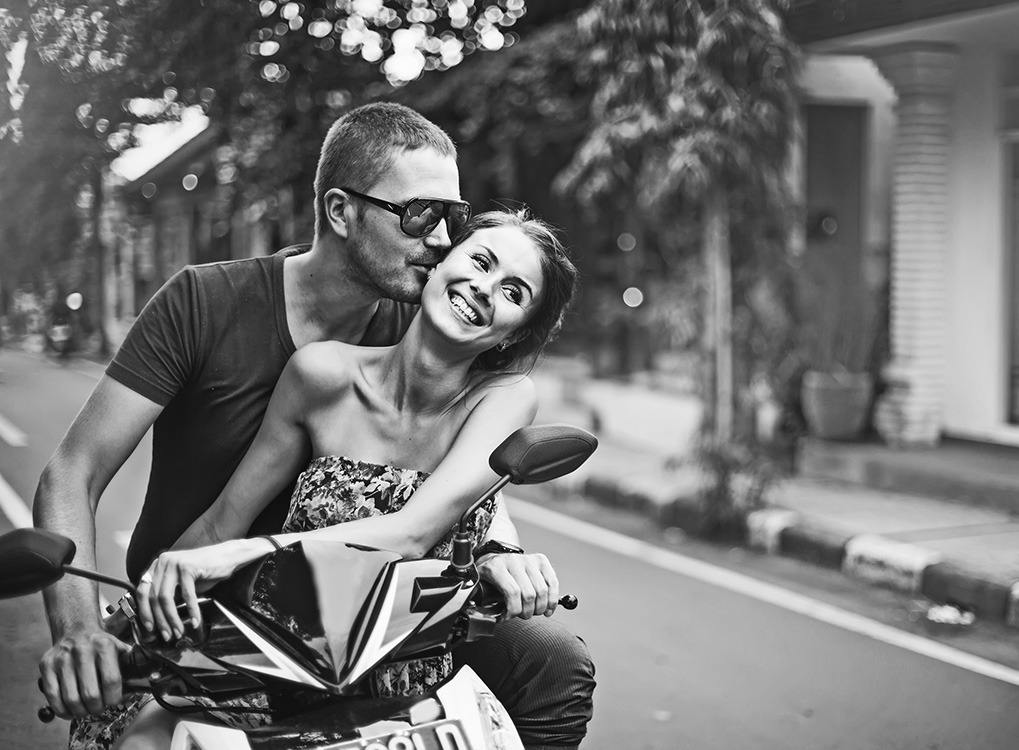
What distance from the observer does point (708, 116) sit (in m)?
6.95

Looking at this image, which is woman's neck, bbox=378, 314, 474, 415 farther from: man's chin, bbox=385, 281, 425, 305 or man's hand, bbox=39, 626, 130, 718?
man's hand, bbox=39, 626, 130, 718

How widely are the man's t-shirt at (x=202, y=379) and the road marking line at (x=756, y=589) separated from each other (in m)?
3.46

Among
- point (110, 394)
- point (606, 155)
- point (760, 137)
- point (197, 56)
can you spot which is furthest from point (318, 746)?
point (606, 155)

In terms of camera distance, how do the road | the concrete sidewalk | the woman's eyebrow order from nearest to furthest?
the woman's eyebrow, the road, the concrete sidewalk

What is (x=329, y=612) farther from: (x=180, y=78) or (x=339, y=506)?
(x=180, y=78)

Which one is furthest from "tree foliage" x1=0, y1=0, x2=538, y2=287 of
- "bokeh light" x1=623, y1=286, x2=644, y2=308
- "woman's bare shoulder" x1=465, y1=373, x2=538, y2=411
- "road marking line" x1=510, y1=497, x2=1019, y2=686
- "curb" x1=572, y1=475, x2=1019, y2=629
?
"bokeh light" x1=623, y1=286, x2=644, y2=308

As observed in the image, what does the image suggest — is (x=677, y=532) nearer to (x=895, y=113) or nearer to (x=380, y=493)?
(x=895, y=113)

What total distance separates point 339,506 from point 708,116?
534 cm

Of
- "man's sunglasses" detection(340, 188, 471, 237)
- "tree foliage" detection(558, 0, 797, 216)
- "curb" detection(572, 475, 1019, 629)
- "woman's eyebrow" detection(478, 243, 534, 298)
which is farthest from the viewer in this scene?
"tree foliage" detection(558, 0, 797, 216)

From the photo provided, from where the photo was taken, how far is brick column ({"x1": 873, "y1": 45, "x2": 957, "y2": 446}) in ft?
29.5

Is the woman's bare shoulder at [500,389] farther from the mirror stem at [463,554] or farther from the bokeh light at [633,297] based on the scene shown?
the bokeh light at [633,297]

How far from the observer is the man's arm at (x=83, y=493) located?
1.77 meters

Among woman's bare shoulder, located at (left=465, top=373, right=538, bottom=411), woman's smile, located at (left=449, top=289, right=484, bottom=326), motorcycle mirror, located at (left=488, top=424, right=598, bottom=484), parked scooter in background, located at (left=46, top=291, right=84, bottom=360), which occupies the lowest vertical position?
motorcycle mirror, located at (left=488, top=424, right=598, bottom=484)

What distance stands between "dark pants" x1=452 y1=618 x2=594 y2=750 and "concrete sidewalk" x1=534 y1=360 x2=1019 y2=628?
152 inches
